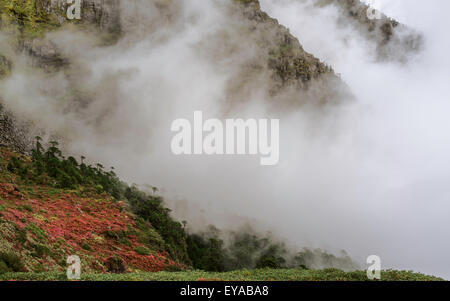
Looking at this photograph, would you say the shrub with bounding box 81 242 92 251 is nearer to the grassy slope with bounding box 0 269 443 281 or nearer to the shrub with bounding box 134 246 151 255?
the shrub with bounding box 134 246 151 255

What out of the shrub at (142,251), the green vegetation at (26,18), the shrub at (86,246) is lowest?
the shrub at (142,251)

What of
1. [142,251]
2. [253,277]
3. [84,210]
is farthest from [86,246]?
[253,277]

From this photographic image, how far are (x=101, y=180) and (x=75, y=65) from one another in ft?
272

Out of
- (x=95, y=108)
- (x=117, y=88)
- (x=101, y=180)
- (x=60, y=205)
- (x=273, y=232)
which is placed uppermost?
(x=117, y=88)

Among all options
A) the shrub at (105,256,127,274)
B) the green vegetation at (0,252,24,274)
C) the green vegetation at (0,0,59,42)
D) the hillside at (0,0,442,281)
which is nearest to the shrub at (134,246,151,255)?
the hillside at (0,0,442,281)

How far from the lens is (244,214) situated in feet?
573

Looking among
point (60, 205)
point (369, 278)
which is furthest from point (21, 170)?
point (369, 278)

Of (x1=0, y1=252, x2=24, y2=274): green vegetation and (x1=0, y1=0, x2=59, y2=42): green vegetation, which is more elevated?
(x1=0, y1=0, x2=59, y2=42): green vegetation

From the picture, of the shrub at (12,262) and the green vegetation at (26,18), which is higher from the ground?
the green vegetation at (26,18)

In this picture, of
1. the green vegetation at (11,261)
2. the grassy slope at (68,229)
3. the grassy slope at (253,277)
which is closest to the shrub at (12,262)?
the green vegetation at (11,261)

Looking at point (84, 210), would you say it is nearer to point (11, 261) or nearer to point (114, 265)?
point (114, 265)

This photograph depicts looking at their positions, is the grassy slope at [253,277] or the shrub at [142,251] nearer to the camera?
the grassy slope at [253,277]

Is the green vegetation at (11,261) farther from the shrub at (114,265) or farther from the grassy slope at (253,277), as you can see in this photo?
the shrub at (114,265)
